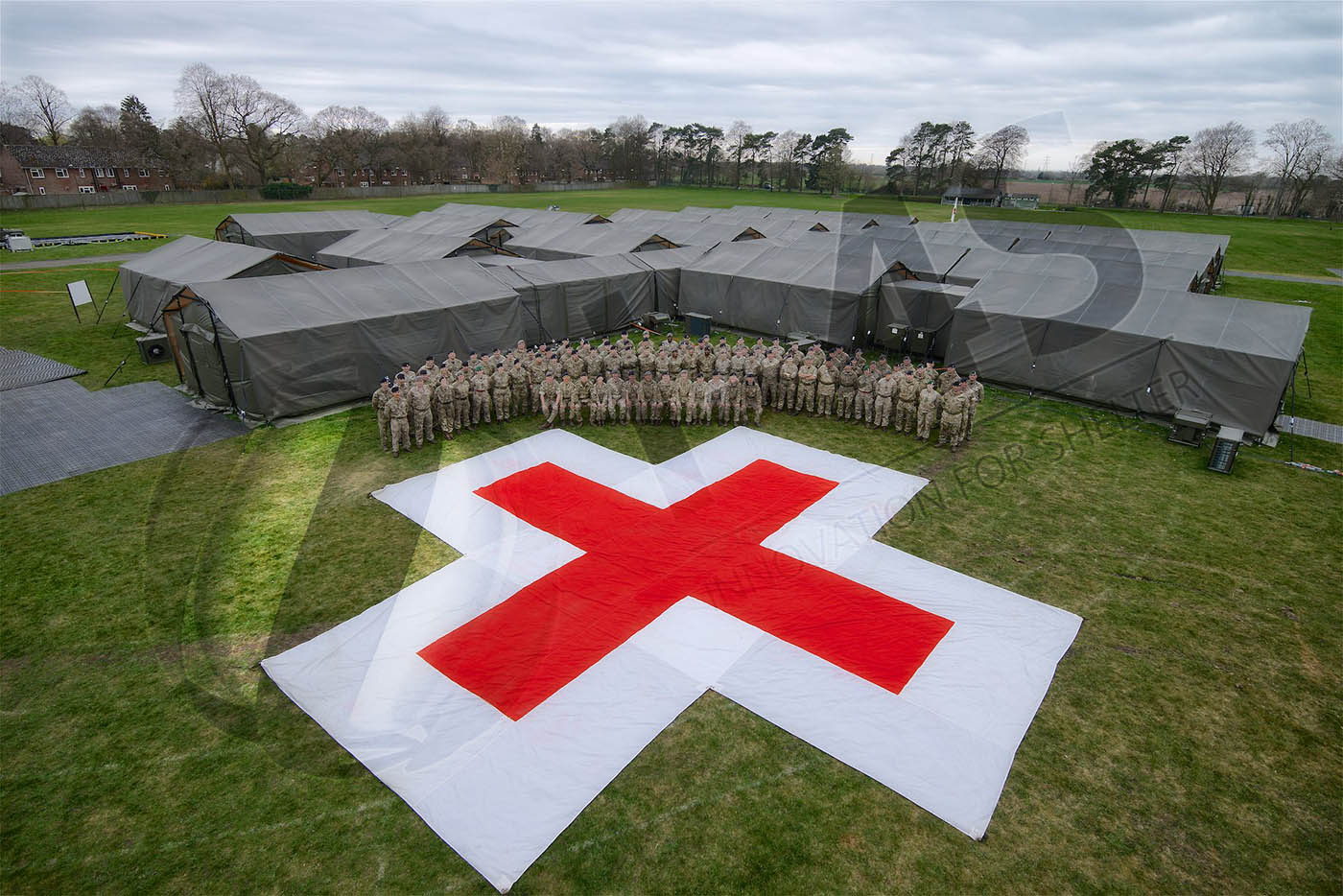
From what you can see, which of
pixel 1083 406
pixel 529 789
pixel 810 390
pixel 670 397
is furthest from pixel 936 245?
pixel 529 789

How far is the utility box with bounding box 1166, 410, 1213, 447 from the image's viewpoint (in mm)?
12539

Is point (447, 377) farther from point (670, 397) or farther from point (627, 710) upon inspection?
point (627, 710)

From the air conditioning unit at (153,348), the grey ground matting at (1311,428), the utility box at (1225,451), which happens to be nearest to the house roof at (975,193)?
the grey ground matting at (1311,428)

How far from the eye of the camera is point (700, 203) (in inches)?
2849

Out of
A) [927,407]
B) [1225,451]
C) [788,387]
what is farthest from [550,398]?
Answer: [1225,451]

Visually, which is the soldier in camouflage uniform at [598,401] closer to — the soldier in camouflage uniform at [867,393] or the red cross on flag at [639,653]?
the red cross on flag at [639,653]

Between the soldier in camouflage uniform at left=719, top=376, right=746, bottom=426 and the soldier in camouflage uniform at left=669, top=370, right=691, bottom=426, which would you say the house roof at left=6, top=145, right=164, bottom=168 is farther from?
the soldier in camouflage uniform at left=719, top=376, right=746, bottom=426

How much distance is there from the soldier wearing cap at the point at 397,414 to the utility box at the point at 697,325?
407 inches

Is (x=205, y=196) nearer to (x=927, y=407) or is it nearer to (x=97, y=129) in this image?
(x=97, y=129)

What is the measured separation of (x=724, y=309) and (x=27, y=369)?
18.5 m

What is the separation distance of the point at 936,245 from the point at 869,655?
18.0 metres

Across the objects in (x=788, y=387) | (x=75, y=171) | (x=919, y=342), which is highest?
(x=75, y=171)

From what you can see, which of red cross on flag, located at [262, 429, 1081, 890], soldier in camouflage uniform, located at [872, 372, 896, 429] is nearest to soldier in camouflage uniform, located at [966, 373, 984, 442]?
soldier in camouflage uniform, located at [872, 372, 896, 429]

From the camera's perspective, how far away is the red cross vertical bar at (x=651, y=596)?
704cm
